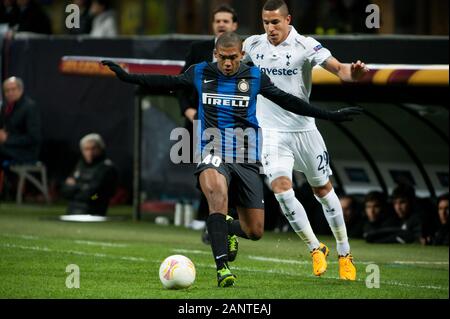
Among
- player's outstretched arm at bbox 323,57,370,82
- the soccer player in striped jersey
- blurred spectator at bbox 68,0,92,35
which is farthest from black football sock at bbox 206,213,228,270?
blurred spectator at bbox 68,0,92,35

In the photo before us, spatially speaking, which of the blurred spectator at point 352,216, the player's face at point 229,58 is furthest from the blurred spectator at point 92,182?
the player's face at point 229,58

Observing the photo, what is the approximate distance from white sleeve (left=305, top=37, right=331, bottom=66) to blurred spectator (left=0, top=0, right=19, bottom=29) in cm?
975

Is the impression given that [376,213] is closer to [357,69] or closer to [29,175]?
[357,69]

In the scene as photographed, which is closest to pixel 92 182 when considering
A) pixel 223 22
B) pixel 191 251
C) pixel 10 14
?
pixel 191 251

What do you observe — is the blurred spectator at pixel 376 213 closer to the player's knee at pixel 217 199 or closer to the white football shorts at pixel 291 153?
the white football shorts at pixel 291 153

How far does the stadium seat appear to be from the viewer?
58.7ft

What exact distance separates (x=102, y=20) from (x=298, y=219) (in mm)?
9106

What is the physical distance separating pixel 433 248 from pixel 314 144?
11.9ft

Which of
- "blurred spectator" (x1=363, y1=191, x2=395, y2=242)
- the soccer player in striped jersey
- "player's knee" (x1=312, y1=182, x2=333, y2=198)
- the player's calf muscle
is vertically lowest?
"blurred spectator" (x1=363, y1=191, x2=395, y2=242)

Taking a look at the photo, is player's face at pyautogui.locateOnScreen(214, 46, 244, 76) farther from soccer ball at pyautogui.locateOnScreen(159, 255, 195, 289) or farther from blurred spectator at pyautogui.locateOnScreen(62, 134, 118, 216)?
blurred spectator at pyautogui.locateOnScreen(62, 134, 118, 216)

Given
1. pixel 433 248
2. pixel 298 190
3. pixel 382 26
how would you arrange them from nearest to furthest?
pixel 433 248
pixel 298 190
pixel 382 26

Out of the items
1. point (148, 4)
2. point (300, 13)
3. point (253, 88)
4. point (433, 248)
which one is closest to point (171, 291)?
point (253, 88)
